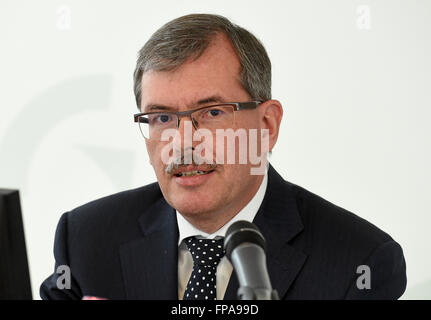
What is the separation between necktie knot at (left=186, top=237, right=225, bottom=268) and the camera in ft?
4.82

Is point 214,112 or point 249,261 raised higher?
point 214,112

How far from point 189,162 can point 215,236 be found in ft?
0.87

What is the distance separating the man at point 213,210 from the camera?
4.71 ft

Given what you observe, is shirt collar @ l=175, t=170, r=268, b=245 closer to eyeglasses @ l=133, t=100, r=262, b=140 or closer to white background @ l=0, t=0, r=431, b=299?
eyeglasses @ l=133, t=100, r=262, b=140

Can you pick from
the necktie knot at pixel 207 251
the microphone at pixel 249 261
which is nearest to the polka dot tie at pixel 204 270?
the necktie knot at pixel 207 251

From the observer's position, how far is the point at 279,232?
1.50 m

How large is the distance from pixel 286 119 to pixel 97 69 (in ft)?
3.08

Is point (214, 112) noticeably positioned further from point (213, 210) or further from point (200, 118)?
point (213, 210)

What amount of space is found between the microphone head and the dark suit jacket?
55 centimetres

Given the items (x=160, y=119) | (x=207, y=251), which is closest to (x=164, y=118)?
(x=160, y=119)

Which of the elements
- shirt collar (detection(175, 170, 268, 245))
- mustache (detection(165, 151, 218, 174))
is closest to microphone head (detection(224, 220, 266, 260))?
mustache (detection(165, 151, 218, 174))

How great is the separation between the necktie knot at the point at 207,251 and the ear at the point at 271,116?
35 cm
